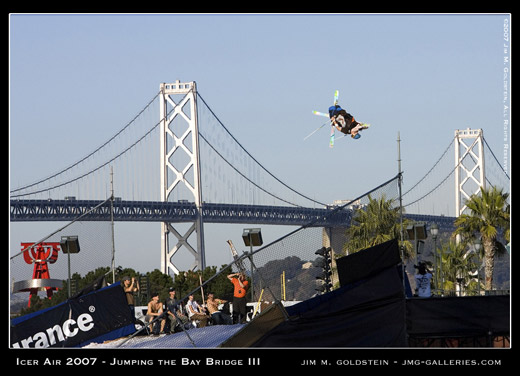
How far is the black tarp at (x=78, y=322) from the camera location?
659 inches

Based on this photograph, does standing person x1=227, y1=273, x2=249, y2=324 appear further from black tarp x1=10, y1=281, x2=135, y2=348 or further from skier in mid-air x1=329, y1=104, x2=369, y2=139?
skier in mid-air x1=329, y1=104, x2=369, y2=139

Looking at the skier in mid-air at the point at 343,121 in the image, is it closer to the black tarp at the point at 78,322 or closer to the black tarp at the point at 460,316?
the black tarp at the point at 78,322

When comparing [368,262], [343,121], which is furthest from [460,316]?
[343,121]

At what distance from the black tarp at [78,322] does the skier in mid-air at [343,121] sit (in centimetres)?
1586

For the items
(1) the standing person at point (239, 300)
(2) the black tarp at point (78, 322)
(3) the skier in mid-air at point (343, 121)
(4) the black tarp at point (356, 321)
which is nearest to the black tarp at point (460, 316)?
(4) the black tarp at point (356, 321)

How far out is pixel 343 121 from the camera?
3278 cm

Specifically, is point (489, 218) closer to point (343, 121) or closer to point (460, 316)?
point (343, 121)

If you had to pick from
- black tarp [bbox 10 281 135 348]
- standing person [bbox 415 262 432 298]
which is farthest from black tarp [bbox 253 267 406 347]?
black tarp [bbox 10 281 135 348]

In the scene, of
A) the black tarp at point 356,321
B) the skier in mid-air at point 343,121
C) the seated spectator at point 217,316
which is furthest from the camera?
the skier in mid-air at point 343,121

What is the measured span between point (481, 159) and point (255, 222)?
24201 millimetres

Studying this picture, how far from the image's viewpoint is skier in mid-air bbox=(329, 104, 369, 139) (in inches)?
1284

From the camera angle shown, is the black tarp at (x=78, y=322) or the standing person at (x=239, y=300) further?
the standing person at (x=239, y=300)
